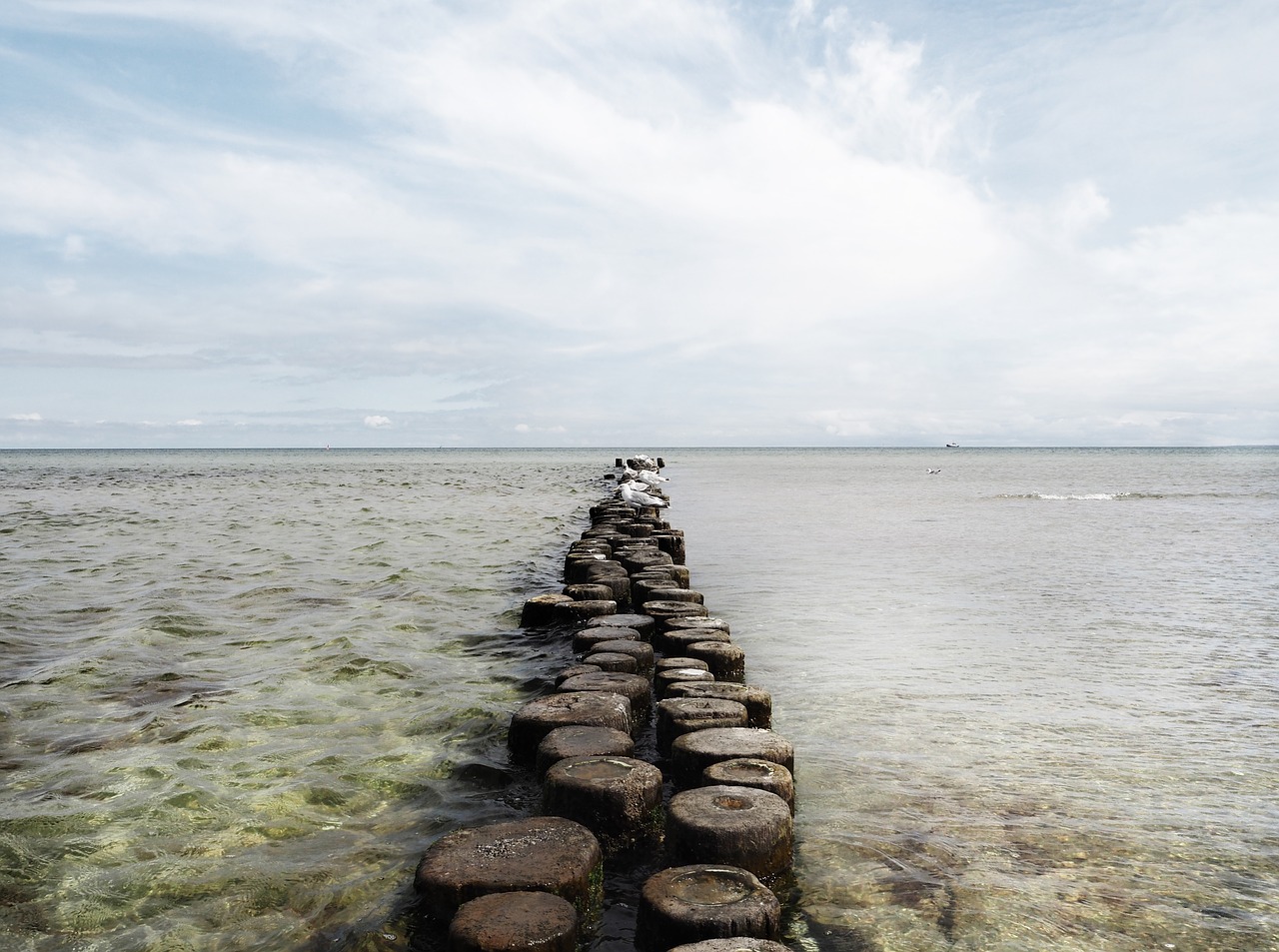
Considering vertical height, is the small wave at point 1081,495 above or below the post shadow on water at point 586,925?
below

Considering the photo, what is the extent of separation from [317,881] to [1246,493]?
36.9 m

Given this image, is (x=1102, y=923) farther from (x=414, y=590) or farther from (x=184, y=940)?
(x=414, y=590)

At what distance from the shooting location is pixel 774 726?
5285mm

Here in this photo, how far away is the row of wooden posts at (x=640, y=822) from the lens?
2.58 meters

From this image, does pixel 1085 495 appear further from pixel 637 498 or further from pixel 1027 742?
pixel 1027 742

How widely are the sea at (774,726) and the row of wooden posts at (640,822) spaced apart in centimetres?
27

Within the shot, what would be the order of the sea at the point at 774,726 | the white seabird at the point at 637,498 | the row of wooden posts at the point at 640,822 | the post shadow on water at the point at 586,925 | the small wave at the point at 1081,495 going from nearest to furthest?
the row of wooden posts at the point at 640,822 → the post shadow on water at the point at 586,925 → the sea at the point at 774,726 → the white seabird at the point at 637,498 → the small wave at the point at 1081,495

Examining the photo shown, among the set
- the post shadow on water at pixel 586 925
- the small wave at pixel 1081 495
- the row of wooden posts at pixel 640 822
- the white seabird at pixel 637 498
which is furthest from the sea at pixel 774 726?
the small wave at pixel 1081 495

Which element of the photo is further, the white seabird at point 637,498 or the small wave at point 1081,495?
the small wave at point 1081,495

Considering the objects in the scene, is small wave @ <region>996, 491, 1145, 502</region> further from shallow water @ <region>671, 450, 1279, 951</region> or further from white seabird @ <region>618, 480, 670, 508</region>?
shallow water @ <region>671, 450, 1279, 951</region>

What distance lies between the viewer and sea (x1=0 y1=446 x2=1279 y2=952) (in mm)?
3164

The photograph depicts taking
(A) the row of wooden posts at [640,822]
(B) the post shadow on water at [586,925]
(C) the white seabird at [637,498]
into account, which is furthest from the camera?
(C) the white seabird at [637,498]

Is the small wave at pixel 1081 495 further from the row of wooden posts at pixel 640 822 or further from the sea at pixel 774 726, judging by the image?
the row of wooden posts at pixel 640 822

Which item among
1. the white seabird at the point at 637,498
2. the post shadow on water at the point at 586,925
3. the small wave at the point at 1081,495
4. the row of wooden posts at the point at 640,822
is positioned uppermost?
the white seabird at the point at 637,498
